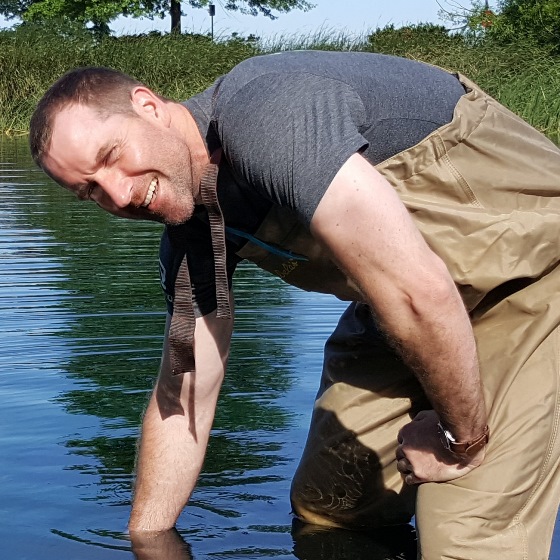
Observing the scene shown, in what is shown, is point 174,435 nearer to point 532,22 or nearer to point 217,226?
point 217,226

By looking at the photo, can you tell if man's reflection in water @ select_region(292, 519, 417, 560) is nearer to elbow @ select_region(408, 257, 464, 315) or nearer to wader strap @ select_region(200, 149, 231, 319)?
Result: wader strap @ select_region(200, 149, 231, 319)

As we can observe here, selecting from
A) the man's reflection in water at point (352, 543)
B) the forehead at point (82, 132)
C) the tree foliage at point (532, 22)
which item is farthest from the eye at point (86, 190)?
the tree foliage at point (532, 22)

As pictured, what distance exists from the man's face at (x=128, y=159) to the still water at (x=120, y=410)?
1347mm

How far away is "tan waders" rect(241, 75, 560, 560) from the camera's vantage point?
328cm

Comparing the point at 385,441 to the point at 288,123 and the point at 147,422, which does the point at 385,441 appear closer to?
the point at 147,422

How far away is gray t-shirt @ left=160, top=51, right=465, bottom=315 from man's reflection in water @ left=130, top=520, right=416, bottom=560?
108cm

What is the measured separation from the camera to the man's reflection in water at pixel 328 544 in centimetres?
401

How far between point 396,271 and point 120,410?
3.14 meters

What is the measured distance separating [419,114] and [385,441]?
1264mm

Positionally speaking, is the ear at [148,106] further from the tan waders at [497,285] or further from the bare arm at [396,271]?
the bare arm at [396,271]

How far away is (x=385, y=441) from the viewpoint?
13.3 ft

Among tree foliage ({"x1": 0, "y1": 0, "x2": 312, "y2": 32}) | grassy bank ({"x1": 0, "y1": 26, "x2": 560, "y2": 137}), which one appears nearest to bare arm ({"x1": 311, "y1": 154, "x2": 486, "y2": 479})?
grassy bank ({"x1": 0, "y1": 26, "x2": 560, "y2": 137})

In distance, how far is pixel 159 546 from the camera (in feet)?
13.3

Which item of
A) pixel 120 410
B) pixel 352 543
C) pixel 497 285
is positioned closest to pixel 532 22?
pixel 120 410
